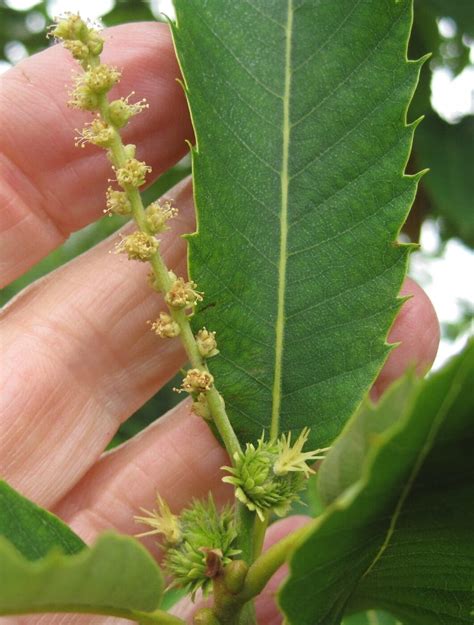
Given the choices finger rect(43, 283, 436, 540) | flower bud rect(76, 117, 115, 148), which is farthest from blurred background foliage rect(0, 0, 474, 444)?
flower bud rect(76, 117, 115, 148)

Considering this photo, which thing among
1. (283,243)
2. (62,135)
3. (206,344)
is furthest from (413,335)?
(62,135)

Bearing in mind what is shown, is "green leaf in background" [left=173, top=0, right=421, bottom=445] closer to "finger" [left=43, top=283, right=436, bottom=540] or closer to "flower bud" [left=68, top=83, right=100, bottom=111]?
"flower bud" [left=68, top=83, right=100, bottom=111]

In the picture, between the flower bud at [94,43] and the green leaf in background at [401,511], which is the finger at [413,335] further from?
the flower bud at [94,43]

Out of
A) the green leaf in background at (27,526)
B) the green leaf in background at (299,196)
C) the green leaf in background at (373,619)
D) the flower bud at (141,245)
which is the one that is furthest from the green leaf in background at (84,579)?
the green leaf in background at (373,619)

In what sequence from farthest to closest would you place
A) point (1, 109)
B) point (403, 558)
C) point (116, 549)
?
point (1, 109), point (403, 558), point (116, 549)

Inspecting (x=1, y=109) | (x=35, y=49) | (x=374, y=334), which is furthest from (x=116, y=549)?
(x=35, y=49)

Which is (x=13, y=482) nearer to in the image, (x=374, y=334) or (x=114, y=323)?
(x=114, y=323)

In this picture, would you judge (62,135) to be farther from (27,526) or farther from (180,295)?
(27,526)

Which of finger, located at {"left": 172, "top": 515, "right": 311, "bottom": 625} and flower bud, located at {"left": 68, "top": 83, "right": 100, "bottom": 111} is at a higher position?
flower bud, located at {"left": 68, "top": 83, "right": 100, "bottom": 111}
